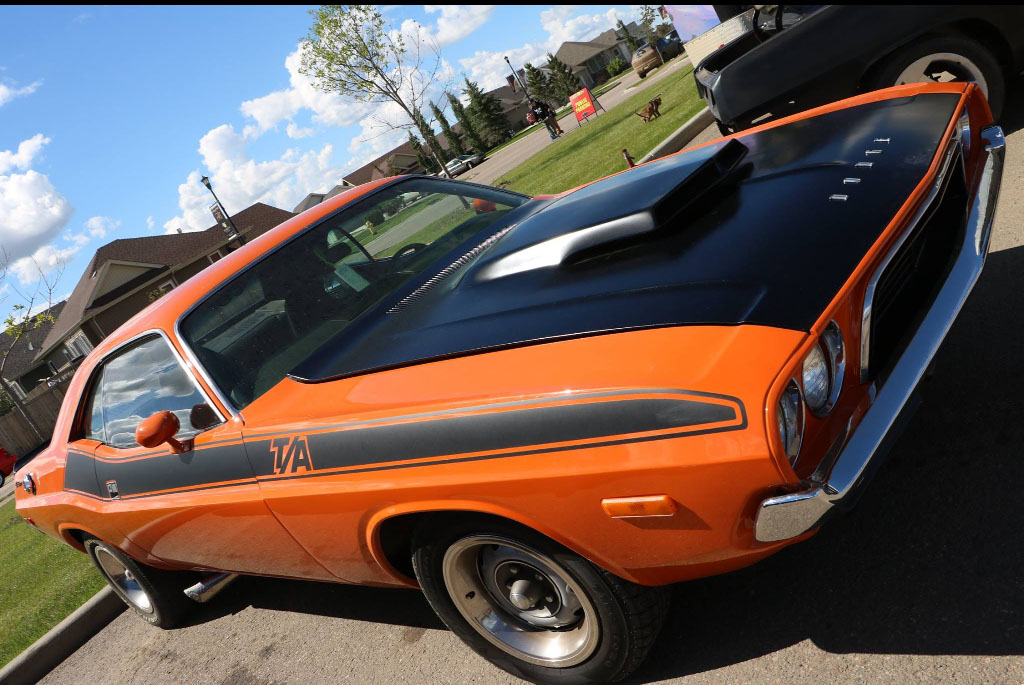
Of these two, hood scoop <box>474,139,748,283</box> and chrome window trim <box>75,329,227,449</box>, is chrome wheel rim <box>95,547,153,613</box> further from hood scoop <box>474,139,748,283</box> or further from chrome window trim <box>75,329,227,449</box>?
hood scoop <box>474,139,748,283</box>

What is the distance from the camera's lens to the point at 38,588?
6.05 meters

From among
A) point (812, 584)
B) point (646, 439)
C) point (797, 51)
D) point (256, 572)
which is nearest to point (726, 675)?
point (812, 584)

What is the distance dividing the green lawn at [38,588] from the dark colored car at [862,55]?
5998 millimetres

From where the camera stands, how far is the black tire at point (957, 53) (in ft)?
15.8

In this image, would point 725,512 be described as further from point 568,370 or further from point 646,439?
point 568,370

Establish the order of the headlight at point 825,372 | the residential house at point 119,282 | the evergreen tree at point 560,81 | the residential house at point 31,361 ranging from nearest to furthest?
the headlight at point 825,372, the residential house at point 119,282, the residential house at point 31,361, the evergreen tree at point 560,81

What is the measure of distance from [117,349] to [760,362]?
112 inches

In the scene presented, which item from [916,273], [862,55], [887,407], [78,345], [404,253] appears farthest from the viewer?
[78,345]

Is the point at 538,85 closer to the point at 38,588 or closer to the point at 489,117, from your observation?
the point at 489,117

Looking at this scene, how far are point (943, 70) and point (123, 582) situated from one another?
19.7 ft

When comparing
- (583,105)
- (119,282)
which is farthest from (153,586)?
(119,282)

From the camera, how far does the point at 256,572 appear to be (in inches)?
122

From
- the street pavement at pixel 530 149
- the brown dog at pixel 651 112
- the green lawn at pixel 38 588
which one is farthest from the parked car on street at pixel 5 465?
the brown dog at pixel 651 112

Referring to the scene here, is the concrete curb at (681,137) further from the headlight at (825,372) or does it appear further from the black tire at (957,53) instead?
the headlight at (825,372)
